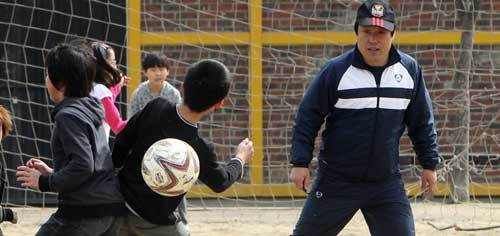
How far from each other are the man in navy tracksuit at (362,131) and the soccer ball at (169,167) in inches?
34.3

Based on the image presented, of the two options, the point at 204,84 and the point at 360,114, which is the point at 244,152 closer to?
the point at 204,84

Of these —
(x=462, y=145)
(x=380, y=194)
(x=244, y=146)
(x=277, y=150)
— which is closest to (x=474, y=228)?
(x=462, y=145)

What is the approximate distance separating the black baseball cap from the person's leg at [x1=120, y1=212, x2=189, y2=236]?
57.0 inches

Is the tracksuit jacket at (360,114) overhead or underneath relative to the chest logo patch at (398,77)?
underneath

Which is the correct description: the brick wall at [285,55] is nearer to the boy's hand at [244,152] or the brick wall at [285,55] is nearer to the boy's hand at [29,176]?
the boy's hand at [244,152]

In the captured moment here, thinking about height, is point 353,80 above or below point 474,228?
above

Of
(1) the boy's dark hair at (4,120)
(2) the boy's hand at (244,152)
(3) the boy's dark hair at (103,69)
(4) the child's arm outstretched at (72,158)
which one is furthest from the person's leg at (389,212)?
(1) the boy's dark hair at (4,120)

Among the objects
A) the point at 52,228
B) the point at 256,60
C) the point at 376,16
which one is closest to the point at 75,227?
the point at 52,228

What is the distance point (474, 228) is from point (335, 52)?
2484 millimetres

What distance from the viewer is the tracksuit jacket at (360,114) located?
17.4 ft

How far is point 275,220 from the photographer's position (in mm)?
9297

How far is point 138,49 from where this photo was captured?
1019 centimetres

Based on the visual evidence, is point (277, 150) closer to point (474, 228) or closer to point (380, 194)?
point (474, 228)

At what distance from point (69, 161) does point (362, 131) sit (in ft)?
5.27
